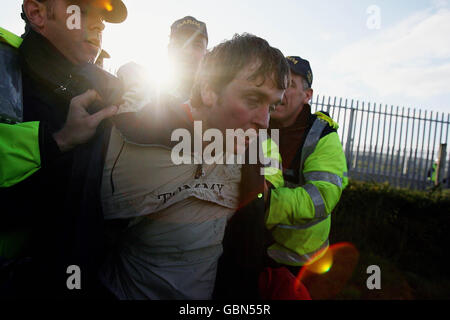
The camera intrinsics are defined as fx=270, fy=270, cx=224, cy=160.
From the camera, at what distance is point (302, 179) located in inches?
83.0

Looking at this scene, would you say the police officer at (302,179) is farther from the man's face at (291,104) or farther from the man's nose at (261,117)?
the man's nose at (261,117)

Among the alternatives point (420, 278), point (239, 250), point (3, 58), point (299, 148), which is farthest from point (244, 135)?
point (420, 278)

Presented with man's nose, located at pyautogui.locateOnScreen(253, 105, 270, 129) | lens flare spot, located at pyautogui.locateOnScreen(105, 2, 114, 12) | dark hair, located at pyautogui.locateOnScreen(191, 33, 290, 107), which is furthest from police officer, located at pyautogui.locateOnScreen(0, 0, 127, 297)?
man's nose, located at pyautogui.locateOnScreen(253, 105, 270, 129)

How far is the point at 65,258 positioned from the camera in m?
1.11

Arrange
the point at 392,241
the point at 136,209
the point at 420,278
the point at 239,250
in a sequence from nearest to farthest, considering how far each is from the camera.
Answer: the point at 136,209 < the point at 239,250 < the point at 420,278 < the point at 392,241

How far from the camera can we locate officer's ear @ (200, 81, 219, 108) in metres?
1.44

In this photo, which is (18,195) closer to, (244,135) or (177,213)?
(177,213)

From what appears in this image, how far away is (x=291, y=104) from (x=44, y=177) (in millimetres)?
1897

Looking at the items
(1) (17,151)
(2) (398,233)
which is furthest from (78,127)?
(2) (398,233)

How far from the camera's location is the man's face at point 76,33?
4.56 feet

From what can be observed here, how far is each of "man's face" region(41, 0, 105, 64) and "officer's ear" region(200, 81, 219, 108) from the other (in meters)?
0.64

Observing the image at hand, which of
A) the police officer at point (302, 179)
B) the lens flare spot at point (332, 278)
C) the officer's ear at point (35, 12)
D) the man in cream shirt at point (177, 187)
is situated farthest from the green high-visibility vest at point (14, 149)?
the lens flare spot at point (332, 278)

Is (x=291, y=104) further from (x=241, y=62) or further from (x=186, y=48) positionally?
(x=186, y=48)

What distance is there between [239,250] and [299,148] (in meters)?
1.05
